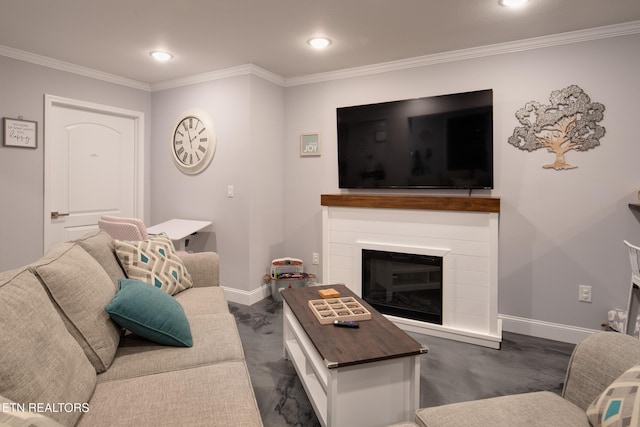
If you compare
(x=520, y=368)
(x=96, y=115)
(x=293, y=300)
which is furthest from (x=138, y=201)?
(x=520, y=368)

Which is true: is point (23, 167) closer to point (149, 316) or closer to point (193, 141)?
point (193, 141)

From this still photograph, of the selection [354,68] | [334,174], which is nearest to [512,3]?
[354,68]

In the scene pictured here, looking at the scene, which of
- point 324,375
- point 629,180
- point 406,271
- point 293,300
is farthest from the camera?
point 406,271

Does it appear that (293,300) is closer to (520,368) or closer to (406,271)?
(406,271)

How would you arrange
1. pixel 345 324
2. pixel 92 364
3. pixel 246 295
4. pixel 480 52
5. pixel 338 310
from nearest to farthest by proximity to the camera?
pixel 92 364, pixel 345 324, pixel 338 310, pixel 480 52, pixel 246 295

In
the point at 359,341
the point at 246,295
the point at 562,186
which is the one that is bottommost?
the point at 246,295

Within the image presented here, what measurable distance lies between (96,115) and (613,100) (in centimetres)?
459

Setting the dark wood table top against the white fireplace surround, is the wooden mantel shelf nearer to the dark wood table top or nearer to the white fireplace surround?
the white fireplace surround

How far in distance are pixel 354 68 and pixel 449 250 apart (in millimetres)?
1955

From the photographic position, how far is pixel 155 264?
2.17 m

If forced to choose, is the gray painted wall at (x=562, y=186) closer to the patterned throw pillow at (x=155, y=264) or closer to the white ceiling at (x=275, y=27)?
the white ceiling at (x=275, y=27)

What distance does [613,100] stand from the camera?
2.62m

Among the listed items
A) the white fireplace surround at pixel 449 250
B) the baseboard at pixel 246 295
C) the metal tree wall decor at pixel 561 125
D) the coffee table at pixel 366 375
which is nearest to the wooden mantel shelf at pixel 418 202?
the white fireplace surround at pixel 449 250

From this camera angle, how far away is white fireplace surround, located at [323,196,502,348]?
2.70 m
